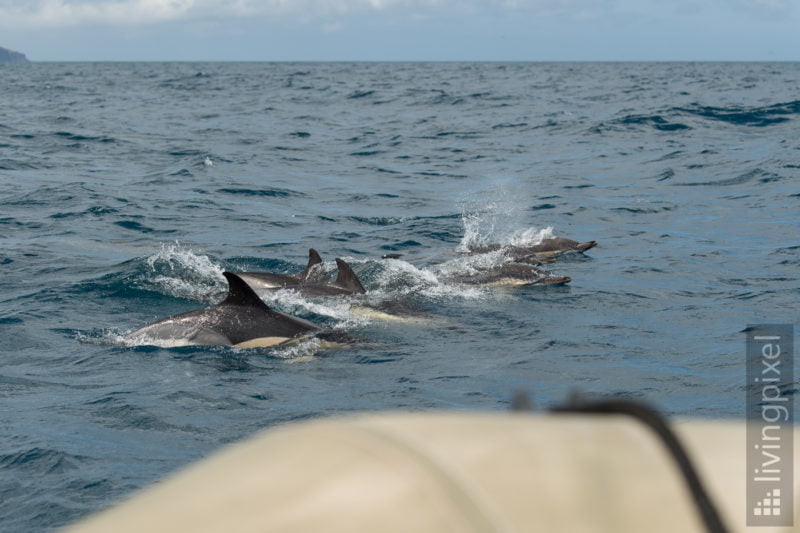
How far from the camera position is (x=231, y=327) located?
8680mm

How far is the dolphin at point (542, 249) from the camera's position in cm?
1348

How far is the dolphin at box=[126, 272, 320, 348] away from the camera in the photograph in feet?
28.3

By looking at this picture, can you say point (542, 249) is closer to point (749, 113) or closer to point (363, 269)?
point (363, 269)

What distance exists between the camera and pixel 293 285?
1137 centimetres

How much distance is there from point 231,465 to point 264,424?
5.45m

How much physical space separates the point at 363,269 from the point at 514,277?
90.6 inches

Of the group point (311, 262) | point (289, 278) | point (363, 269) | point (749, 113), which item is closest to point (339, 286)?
point (311, 262)

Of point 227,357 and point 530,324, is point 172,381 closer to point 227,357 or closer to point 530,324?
point 227,357

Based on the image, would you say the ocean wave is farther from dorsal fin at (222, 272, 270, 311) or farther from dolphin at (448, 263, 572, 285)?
dorsal fin at (222, 272, 270, 311)

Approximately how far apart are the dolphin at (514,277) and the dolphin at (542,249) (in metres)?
1.33

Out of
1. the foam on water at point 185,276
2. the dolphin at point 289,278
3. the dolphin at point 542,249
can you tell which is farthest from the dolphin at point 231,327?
the dolphin at point 542,249

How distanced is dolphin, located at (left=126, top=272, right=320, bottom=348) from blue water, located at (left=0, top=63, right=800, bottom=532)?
0.16 meters

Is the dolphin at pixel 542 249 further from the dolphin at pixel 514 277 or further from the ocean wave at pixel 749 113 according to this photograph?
the ocean wave at pixel 749 113

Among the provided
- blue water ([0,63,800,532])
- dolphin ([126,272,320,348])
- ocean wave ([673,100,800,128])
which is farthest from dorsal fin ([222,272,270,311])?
ocean wave ([673,100,800,128])
